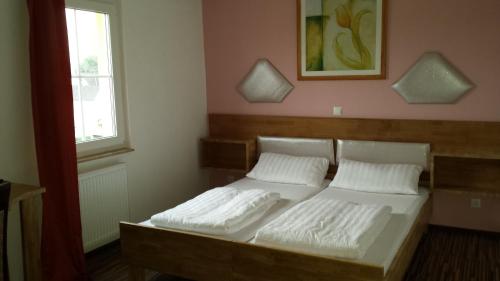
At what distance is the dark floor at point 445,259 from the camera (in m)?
3.16

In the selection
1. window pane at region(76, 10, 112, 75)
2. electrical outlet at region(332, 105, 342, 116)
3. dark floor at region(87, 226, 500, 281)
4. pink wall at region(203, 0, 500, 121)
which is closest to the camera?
dark floor at region(87, 226, 500, 281)

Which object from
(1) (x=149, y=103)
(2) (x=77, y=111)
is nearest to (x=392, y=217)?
(1) (x=149, y=103)

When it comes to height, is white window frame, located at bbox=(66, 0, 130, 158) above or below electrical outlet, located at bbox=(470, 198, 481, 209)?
above

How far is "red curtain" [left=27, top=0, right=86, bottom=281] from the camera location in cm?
296

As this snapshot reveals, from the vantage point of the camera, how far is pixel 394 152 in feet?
13.0

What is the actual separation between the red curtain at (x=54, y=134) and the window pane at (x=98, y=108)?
0.40m

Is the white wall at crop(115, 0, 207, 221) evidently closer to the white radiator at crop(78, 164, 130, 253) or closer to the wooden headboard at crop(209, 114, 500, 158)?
the white radiator at crop(78, 164, 130, 253)

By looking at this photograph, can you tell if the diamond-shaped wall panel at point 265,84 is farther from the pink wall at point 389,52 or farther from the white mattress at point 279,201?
the white mattress at point 279,201

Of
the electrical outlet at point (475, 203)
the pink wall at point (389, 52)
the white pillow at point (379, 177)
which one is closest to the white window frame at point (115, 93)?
the pink wall at point (389, 52)

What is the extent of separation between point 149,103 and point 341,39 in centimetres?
180

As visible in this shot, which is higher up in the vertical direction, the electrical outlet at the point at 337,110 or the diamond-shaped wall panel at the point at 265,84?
the diamond-shaped wall panel at the point at 265,84

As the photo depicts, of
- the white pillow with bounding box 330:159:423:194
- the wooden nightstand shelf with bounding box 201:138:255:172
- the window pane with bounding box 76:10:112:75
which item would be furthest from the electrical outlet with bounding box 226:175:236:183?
the window pane with bounding box 76:10:112:75

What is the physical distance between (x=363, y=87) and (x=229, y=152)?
5.00 ft

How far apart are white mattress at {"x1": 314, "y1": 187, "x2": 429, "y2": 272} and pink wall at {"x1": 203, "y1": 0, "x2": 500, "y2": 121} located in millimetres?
773
